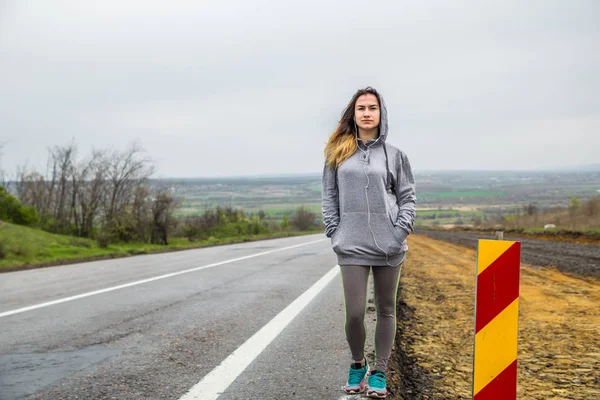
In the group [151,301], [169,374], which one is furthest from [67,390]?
[151,301]

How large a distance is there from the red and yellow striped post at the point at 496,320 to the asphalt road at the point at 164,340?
3.39 ft

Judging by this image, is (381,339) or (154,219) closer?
(381,339)

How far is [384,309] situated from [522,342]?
2532 millimetres

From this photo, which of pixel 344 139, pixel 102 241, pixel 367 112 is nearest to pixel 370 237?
pixel 344 139

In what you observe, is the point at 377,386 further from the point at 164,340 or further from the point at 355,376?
the point at 164,340

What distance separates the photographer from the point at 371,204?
11.8 ft

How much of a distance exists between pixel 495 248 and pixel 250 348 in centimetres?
283

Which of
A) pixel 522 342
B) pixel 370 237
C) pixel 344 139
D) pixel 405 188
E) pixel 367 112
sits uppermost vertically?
pixel 367 112

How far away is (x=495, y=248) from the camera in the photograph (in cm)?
308

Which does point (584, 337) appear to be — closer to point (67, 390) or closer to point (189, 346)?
point (189, 346)

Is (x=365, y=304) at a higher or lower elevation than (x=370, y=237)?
lower

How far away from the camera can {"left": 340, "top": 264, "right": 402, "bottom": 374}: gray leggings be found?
11.8ft

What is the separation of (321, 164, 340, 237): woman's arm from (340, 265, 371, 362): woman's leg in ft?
0.95

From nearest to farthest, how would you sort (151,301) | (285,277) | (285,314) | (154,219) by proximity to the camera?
(285,314) → (151,301) → (285,277) → (154,219)
